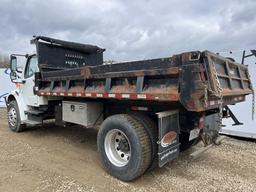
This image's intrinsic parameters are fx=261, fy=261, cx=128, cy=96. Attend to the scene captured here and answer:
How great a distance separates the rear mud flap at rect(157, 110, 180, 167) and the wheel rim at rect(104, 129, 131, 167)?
61 centimetres

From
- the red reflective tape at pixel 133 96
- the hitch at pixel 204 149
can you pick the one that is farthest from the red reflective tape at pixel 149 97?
the hitch at pixel 204 149

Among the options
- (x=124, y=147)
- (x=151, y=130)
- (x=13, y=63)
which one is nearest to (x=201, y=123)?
(x=151, y=130)

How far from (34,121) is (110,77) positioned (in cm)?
380

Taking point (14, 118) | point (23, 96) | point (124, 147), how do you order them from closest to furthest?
point (124, 147)
point (23, 96)
point (14, 118)

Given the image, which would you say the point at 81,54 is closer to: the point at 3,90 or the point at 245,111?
the point at 245,111

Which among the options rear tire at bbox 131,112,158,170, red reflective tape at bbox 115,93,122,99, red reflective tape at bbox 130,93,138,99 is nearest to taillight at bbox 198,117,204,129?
rear tire at bbox 131,112,158,170

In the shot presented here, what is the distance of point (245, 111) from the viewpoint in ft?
23.3

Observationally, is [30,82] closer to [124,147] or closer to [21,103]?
[21,103]

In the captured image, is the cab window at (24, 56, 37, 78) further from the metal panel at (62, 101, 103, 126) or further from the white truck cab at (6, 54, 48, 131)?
the metal panel at (62, 101, 103, 126)

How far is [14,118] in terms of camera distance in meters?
7.82

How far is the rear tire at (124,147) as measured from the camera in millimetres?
3967

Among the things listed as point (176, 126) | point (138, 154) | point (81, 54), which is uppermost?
point (81, 54)

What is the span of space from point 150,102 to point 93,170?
164 cm

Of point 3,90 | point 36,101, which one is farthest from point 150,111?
point 3,90
